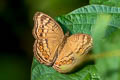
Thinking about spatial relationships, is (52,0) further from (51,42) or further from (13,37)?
(51,42)

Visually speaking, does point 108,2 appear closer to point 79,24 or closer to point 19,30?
point 79,24

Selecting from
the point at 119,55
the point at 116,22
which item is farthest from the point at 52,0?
the point at 119,55

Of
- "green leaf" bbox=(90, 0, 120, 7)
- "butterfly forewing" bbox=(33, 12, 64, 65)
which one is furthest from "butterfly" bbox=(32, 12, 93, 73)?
"green leaf" bbox=(90, 0, 120, 7)

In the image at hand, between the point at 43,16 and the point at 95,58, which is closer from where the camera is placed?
the point at 95,58

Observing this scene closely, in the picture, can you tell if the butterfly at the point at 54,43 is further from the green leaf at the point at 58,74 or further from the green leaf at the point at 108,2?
the green leaf at the point at 108,2

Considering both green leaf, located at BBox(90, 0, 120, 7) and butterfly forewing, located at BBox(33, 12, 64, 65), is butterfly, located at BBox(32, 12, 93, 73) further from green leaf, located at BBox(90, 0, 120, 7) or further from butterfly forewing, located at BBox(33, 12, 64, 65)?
green leaf, located at BBox(90, 0, 120, 7)

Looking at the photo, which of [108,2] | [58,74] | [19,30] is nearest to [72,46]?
[58,74]

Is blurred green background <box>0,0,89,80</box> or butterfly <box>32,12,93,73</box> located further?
blurred green background <box>0,0,89,80</box>
